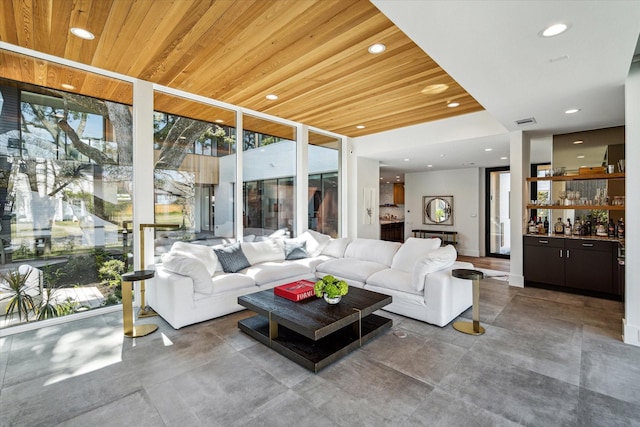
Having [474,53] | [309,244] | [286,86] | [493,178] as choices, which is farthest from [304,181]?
[493,178]

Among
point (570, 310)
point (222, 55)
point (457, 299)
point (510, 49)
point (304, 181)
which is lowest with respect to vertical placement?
point (570, 310)

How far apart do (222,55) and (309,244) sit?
10.7ft

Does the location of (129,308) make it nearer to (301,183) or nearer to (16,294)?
(16,294)

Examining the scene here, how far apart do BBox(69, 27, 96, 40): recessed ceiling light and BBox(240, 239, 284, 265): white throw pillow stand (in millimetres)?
2952

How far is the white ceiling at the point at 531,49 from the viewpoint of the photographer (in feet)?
6.18

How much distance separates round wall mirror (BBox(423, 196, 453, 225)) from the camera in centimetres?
894

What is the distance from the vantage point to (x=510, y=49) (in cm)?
235

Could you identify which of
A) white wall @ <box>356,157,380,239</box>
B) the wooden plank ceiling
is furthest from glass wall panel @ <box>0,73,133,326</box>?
white wall @ <box>356,157,380,239</box>

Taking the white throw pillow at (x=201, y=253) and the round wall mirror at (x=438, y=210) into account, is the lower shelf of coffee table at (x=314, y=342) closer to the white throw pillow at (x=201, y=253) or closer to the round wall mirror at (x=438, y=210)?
the white throw pillow at (x=201, y=253)

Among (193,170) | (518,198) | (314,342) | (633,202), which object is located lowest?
→ (314,342)

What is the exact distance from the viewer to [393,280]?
12.4 ft

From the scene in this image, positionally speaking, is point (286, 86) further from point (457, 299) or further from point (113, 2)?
point (457, 299)

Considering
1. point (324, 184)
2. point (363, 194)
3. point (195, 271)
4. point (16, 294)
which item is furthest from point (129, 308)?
point (363, 194)

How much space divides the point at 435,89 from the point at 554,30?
1957mm
